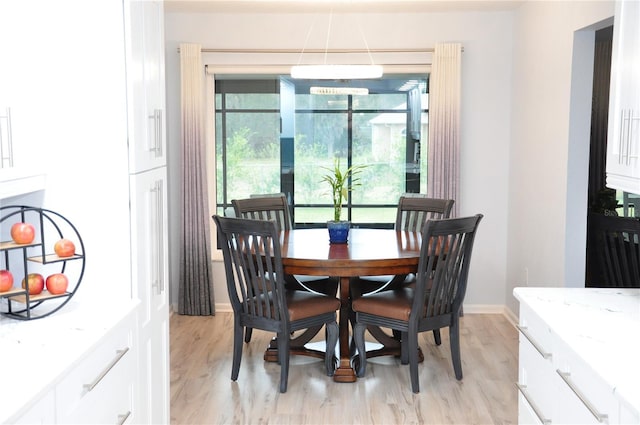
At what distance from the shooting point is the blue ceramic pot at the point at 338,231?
4996 mm

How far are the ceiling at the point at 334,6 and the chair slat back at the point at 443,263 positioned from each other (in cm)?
218

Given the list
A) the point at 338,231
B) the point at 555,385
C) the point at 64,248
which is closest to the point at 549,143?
the point at 338,231

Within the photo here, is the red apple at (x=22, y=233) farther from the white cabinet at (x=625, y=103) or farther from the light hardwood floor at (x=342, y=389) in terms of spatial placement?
the white cabinet at (x=625, y=103)

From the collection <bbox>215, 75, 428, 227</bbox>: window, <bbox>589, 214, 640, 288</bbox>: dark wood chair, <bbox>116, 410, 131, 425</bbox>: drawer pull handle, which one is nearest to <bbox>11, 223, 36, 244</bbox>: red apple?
<bbox>116, 410, 131, 425</bbox>: drawer pull handle

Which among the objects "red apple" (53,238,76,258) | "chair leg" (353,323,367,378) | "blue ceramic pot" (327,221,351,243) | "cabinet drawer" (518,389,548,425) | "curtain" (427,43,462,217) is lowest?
"chair leg" (353,323,367,378)

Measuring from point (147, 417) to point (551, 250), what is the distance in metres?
3.11

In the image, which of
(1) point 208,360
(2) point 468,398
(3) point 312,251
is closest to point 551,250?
(2) point 468,398

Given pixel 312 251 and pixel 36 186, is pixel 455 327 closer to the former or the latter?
pixel 312 251

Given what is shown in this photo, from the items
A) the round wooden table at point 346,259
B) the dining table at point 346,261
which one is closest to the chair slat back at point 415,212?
the dining table at point 346,261

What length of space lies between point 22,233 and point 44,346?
465mm

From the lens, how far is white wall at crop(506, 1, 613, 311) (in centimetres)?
480

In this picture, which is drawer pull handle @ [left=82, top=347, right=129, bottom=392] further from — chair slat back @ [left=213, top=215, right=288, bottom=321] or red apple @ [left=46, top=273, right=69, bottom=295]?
chair slat back @ [left=213, top=215, right=288, bottom=321]

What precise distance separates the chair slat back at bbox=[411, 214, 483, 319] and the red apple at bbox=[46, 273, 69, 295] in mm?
2116

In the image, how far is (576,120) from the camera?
15.8ft
